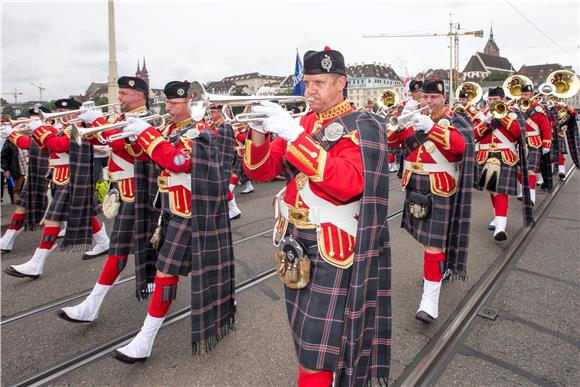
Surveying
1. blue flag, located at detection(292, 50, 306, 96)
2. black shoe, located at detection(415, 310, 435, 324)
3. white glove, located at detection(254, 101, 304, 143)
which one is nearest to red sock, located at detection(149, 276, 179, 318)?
white glove, located at detection(254, 101, 304, 143)

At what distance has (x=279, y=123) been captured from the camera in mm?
1890

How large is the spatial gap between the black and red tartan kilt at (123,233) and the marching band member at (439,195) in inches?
106

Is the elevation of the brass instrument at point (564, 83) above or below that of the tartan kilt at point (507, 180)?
above

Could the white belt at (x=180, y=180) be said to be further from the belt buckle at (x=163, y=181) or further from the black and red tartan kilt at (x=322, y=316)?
the black and red tartan kilt at (x=322, y=316)

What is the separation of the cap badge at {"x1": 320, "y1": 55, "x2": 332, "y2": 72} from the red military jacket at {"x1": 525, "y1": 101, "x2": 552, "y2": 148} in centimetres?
742

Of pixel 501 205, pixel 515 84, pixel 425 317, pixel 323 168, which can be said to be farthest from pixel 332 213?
pixel 515 84

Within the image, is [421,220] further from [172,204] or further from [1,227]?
[1,227]

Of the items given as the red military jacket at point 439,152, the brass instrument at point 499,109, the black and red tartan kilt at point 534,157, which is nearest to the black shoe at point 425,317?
the red military jacket at point 439,152

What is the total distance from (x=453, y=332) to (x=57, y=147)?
5.04m

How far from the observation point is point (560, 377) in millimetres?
2742

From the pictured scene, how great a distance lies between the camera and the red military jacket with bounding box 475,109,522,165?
17.8 ft

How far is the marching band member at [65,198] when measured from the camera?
15.1ft

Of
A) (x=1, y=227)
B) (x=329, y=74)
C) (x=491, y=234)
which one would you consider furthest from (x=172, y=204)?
(x=1, y=227)

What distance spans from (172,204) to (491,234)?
5088 millimetres
